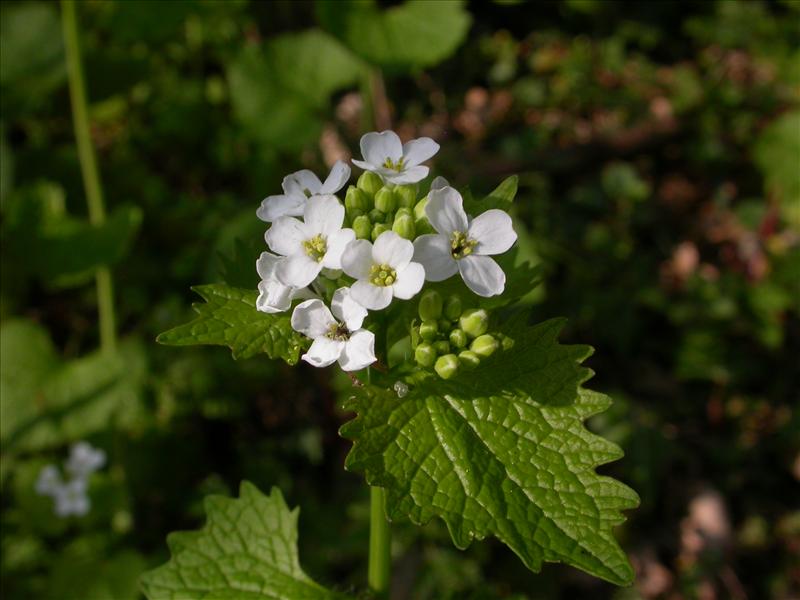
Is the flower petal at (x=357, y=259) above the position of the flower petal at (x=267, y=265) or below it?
above

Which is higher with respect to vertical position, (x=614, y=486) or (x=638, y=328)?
(x=614, y=486)

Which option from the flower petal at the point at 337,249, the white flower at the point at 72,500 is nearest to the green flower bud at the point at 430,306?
the flower petal at the point at 337,249

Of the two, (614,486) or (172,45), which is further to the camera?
(172,45)

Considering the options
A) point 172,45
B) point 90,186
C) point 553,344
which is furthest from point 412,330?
point 172,45

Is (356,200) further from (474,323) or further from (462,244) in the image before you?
(474,323)

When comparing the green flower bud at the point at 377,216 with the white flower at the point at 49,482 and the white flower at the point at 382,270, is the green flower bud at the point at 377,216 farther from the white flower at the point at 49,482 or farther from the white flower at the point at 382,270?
the white flower at the point at 49,482

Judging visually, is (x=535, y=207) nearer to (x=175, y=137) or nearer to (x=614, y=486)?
(x=175, y=137)

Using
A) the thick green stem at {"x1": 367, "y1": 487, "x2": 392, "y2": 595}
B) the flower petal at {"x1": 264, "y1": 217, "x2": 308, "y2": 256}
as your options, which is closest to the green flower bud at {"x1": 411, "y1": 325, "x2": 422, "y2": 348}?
the flower petal at {"x1": 264, "y1": 217, "x2": 308, "y2": 256}
